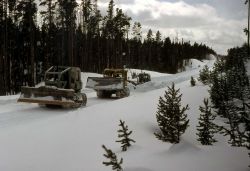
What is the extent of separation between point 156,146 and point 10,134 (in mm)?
4546

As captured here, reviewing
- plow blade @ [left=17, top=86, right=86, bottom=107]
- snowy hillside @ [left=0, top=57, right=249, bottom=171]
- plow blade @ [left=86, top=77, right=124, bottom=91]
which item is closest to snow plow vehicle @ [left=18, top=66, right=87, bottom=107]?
plow blade @ [left=17, top=86, right=86, bottom=107]

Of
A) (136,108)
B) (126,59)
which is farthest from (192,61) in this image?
(136,108)

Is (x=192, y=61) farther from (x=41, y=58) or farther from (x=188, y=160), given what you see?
(x=188, y=160)

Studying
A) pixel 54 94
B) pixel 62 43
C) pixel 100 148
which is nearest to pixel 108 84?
pixel 54 94

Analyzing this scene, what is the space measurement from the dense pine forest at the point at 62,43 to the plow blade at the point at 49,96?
14.0 metres

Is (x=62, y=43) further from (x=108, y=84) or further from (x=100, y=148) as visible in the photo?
(x=100, y=148)

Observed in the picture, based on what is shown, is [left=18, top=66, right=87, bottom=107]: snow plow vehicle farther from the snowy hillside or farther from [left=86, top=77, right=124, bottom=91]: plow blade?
[left=86, top=77, right=124, bottom=91]: plow blade

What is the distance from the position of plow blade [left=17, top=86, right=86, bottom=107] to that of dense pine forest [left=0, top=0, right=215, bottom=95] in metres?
14.0

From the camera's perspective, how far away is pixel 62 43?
47.3 metres

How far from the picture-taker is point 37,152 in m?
8.03

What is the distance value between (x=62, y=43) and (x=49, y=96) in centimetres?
3192

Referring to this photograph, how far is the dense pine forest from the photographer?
3972cm

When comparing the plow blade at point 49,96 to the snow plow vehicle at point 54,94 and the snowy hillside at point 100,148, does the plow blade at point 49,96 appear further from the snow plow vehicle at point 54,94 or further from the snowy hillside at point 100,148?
the snowy hillside at point 100,148

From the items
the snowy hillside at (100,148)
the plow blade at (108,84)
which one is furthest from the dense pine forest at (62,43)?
the snowy hillside at (100,148)
